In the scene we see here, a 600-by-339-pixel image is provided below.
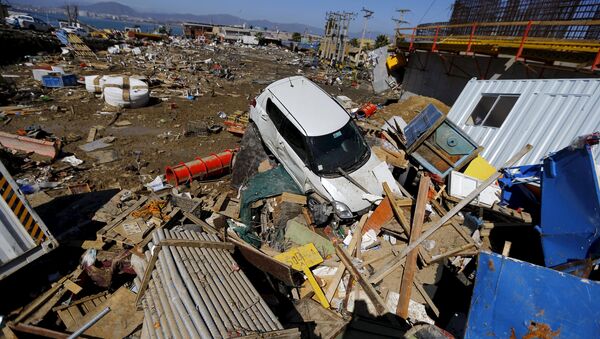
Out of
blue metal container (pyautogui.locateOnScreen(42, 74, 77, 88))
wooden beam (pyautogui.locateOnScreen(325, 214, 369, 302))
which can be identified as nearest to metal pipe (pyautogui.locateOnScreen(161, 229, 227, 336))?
wooden beam (pyautogui.locateOnScreen(325, 214, 369, 302))

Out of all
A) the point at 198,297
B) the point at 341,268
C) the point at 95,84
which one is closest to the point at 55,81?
the point at 95,84

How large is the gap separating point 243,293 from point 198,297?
567 millimetres

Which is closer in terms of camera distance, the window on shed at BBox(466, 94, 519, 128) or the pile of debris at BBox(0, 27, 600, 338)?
the pile of debris at BBox(0, 27, 600, 338)

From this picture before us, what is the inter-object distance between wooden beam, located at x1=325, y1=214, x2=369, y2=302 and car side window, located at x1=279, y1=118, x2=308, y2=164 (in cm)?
171

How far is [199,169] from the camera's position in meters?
7.24

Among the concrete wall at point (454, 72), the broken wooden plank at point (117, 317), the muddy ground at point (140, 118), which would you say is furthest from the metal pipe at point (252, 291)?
the concrete wall at point (454, 72)

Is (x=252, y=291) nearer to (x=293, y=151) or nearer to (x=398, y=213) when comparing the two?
(x=398, y=213)

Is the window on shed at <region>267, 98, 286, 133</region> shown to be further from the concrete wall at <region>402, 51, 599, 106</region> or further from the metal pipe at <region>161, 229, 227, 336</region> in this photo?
the concrete wall at <region>402, 51, 599, 106</region>

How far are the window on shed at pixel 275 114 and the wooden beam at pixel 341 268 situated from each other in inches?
117

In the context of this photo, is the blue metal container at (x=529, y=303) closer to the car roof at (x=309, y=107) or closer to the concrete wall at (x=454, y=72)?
the car roof at (x=309, y=107)

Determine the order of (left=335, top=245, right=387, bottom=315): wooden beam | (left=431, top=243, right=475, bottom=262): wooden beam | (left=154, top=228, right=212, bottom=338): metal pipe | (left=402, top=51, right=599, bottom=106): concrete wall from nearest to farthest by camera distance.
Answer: (left=154, top=228, right=212, bottom=338): metal pipe, (left=335, top=245, right=387, bottom=315): wooden beam, (left=431, top=243, right=475, bottom=262): wooden beam, (left=402, top=51, right=599, bottom=106): concrete wall

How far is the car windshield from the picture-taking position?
5855mm

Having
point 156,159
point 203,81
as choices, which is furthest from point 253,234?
point 203,81

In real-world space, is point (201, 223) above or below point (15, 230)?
below
